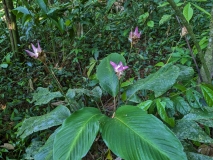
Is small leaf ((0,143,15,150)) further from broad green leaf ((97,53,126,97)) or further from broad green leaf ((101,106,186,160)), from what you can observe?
broad green leaf ((101,106,186,160))

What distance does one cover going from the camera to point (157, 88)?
98cm

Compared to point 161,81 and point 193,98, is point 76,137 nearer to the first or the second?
point 161,81

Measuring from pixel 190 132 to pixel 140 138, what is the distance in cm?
30

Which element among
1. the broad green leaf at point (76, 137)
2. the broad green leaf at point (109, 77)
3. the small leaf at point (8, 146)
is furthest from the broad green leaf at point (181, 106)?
the small leaf at point (8, 146)

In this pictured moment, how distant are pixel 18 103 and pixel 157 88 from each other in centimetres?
137

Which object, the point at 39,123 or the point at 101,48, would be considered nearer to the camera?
the point at 39,123

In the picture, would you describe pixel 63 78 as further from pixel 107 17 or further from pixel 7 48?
pixel 107 17

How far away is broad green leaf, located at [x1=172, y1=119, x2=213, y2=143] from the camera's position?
872 mm

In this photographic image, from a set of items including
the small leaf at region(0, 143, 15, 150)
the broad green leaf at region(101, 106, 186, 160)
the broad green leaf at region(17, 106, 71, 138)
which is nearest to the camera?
the broad green leaf at region(101, 106, 186, 160)

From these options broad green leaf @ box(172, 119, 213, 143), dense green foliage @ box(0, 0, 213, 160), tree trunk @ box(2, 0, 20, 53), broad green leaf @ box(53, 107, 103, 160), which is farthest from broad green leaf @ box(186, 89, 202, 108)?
tree trunk @ box(2, 0, 20, 53)

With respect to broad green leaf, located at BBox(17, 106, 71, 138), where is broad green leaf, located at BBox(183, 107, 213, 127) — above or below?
below

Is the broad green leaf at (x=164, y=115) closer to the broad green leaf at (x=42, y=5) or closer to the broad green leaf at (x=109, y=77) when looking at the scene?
the broad green leaf at (x=109, y=77)

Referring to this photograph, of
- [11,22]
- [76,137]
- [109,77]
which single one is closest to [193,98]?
[109,77]

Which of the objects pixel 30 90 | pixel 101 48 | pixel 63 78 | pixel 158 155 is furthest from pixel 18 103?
pixel 158 155
